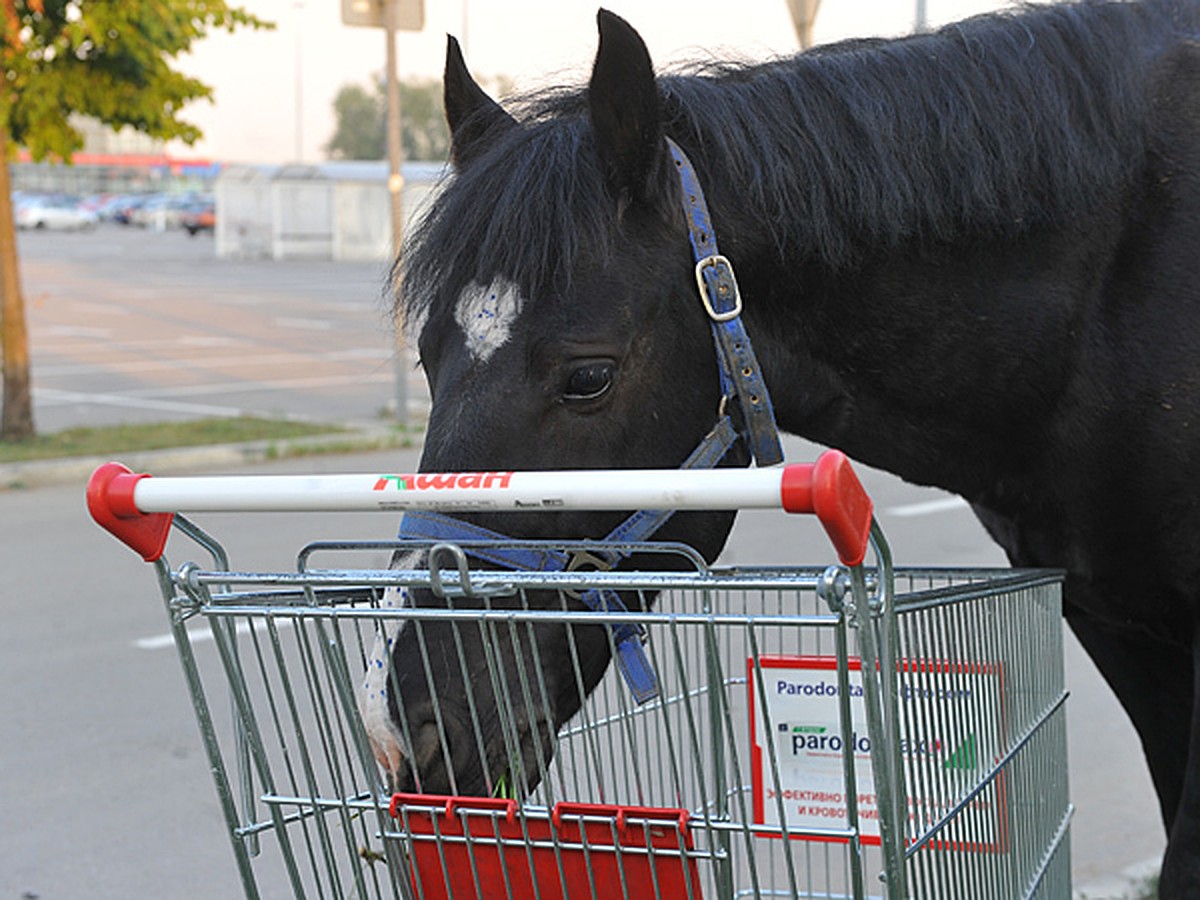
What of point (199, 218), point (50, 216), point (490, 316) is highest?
point (490, 316)

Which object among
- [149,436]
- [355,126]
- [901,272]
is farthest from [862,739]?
[355,126]

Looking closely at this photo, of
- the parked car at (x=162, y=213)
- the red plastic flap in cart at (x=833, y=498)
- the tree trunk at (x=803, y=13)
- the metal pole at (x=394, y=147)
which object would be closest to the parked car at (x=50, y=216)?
the parked car at (x=162, y=213)

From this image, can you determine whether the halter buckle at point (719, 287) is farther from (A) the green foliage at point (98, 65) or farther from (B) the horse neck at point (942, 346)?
(A) the green foliage at point (98, 65)

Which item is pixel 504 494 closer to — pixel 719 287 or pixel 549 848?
pixel 549 848

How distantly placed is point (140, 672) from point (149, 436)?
5.99 meters

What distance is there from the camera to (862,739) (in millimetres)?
2725

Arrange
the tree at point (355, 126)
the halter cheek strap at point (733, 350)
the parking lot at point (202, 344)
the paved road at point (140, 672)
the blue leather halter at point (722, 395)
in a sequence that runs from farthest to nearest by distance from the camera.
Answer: the tree at point (355, 126) < the parking lot at point (202, 344) < the paved road at point (140, 672) < the halter cheek strap at point (733, 350) < the blue leather halter at point (722, 395)

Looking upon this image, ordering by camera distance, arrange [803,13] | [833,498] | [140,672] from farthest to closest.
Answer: [803,13] < [140,672] < [833,498]

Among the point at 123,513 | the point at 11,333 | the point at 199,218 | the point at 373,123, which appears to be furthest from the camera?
the point at 373,123

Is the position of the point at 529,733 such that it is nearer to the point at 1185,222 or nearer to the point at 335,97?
the point at 1185,222

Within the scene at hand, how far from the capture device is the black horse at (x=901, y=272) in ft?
7.63

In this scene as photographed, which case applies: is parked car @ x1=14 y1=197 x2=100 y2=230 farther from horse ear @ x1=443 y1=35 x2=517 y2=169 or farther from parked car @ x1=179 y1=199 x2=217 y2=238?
horse ear @ x1=443 y1=35 x2=517 y2=169

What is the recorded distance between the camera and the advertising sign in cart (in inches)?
81.7

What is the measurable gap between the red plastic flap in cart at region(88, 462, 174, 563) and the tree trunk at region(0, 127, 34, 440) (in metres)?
9.98
